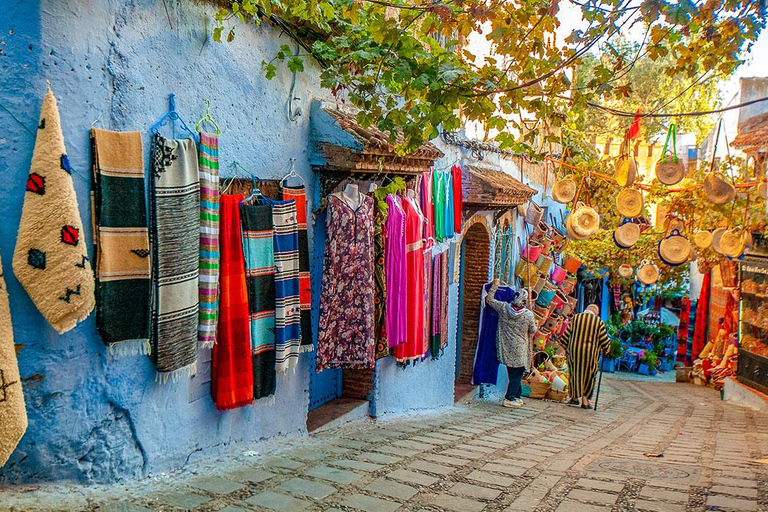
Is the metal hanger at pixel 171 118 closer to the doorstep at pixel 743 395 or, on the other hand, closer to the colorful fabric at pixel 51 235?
the colorful fabric at pixel 51 235

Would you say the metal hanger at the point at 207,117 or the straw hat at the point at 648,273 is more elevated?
the metal hanger at the point at 207,117

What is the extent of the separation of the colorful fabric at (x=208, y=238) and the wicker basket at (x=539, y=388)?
27.7 ft

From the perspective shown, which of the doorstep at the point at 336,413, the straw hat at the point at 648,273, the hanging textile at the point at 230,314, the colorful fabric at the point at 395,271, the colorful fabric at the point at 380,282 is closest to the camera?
the hanging textile at the point at 230,314

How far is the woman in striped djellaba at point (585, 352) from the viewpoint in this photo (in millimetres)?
10914

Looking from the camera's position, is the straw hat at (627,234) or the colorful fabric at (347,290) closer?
the colorful fabric at (347,290)

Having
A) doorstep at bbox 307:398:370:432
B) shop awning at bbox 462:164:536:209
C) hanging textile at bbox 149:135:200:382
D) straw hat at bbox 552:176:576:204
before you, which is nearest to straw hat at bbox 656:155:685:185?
shop awning at bbox 462:164:536:209

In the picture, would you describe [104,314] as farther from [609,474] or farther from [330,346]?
[609,474]

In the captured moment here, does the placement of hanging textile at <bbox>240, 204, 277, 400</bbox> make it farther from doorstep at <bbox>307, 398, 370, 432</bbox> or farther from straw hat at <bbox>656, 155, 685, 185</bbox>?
straw hat at <bbox>656, 155, 685, 185</bbox>

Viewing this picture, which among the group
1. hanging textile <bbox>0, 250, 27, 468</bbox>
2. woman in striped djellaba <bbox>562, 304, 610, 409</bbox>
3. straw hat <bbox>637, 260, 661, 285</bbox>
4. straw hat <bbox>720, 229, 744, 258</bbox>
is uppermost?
straw hat <bbox>720, 229, 744, 258</bbox>

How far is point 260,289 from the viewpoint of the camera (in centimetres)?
490

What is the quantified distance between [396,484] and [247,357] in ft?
4.48

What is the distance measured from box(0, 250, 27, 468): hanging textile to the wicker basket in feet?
31.7

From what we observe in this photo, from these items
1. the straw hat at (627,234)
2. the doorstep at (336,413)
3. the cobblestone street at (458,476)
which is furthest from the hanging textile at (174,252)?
the straw hat at (627,234)

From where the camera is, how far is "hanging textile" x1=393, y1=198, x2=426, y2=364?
712cm
